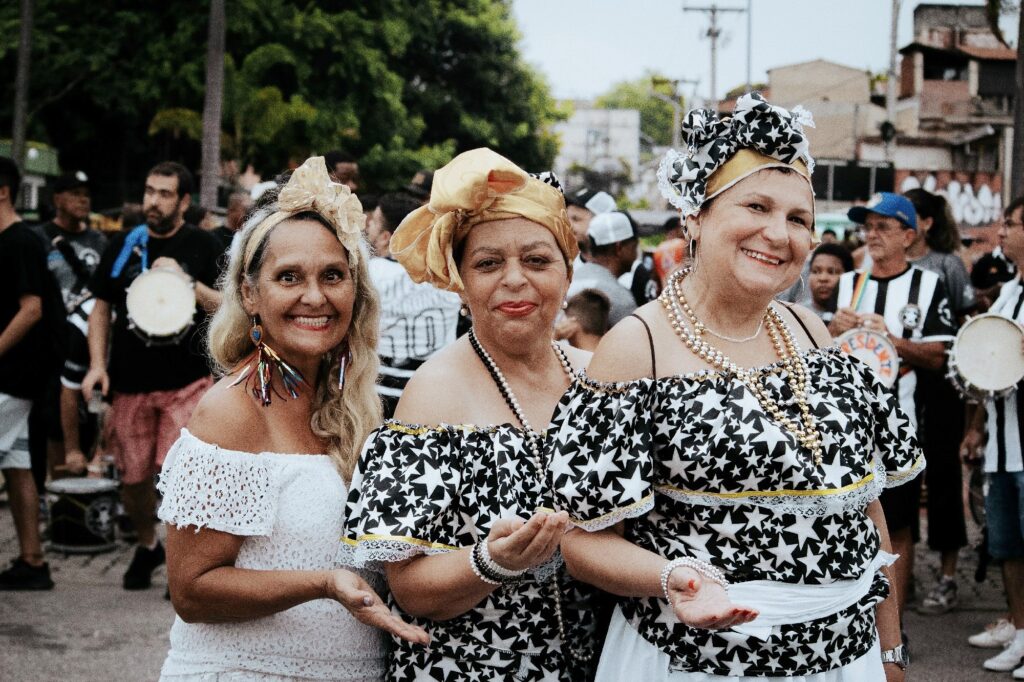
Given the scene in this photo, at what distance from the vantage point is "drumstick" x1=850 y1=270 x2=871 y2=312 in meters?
Answer: 6.22

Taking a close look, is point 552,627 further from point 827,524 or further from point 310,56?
point 310,56

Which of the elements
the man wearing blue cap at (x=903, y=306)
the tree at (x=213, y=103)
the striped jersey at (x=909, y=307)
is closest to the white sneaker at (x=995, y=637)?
the man wearing blue cap at (x=903, y=306)

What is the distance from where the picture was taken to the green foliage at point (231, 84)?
905 inches

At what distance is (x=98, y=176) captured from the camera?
2873 centimetres

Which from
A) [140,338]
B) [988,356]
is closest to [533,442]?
[988,356]

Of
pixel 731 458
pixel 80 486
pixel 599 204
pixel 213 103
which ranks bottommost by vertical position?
pixel 80 486

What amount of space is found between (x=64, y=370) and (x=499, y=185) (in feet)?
18.8

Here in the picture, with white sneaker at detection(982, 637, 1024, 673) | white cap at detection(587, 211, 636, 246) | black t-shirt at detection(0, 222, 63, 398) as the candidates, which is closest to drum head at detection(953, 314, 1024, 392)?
white sneaker at detection(982, 637, 1024, 673)

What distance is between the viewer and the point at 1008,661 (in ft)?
18.7

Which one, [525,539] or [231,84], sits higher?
[231,84]

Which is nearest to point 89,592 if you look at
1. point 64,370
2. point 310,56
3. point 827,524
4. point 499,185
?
point 64,370

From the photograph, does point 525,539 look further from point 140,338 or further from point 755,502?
point 140,338

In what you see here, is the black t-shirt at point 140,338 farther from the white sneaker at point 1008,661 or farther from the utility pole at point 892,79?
the utility pole at point 892,79

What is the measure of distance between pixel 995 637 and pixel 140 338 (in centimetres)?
520
